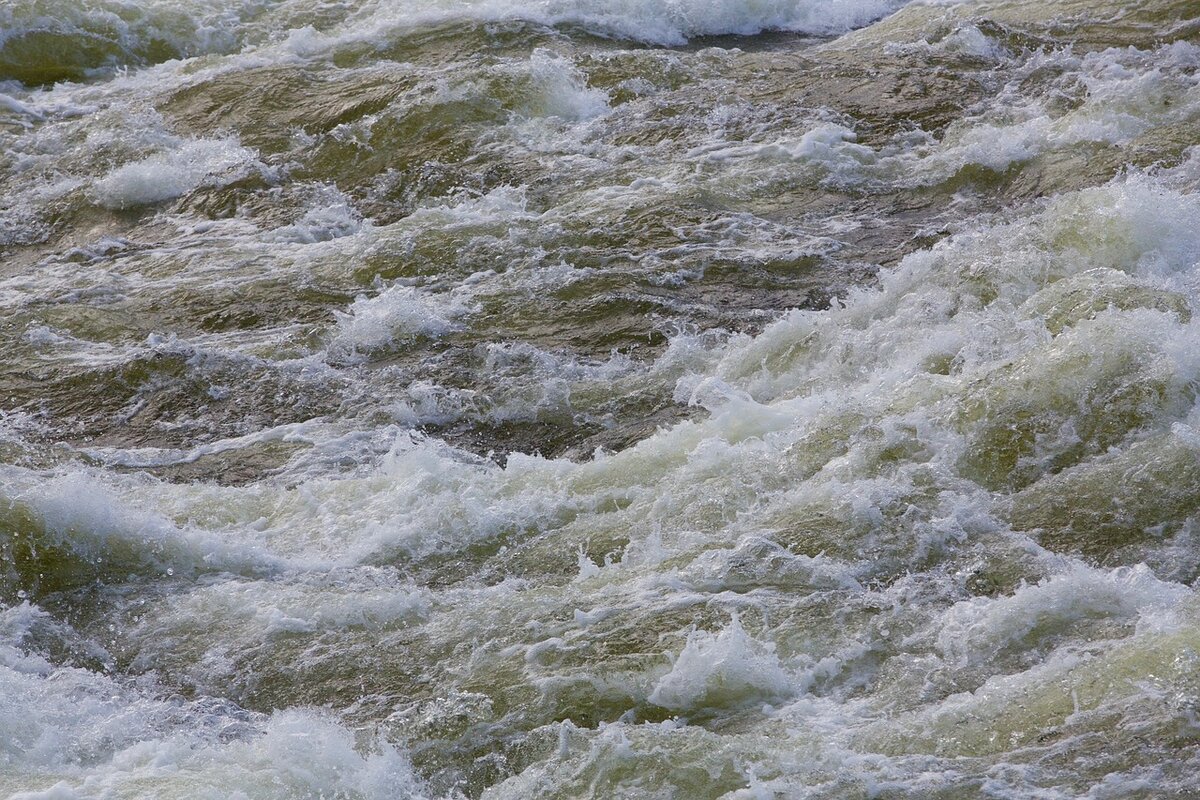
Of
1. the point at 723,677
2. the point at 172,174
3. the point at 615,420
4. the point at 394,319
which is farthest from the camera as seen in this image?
the point at 172,174

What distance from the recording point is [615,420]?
5.25m

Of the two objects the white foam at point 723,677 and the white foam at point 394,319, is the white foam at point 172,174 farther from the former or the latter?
the white foam at point 723,677

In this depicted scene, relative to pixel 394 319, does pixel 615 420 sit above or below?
below

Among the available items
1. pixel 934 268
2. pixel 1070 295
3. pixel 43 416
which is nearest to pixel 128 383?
pixel 43 416

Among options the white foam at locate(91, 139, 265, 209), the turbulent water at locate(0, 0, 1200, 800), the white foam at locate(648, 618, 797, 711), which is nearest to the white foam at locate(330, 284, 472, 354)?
the turbulent water at locate(0, 0, 1200, 800)

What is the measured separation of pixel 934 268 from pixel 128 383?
142 inches

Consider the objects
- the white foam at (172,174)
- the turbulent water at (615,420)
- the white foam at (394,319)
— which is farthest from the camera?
the white foam at (172,174)

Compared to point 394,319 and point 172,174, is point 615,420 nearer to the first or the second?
point 394,319

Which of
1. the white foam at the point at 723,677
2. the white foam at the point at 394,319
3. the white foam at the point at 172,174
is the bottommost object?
the white foam at the point at 723,677

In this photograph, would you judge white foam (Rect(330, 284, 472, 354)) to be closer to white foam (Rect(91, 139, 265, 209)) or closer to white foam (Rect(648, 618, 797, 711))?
white foam (Rect(91, 139, 265, 209))

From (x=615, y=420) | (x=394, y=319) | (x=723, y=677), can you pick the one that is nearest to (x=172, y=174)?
(x=394, y=319)

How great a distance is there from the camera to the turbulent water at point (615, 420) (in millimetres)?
3467

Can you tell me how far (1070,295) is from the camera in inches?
189

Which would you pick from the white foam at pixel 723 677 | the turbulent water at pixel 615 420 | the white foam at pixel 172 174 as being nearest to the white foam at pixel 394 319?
the turbulent water at pixel 615 420
